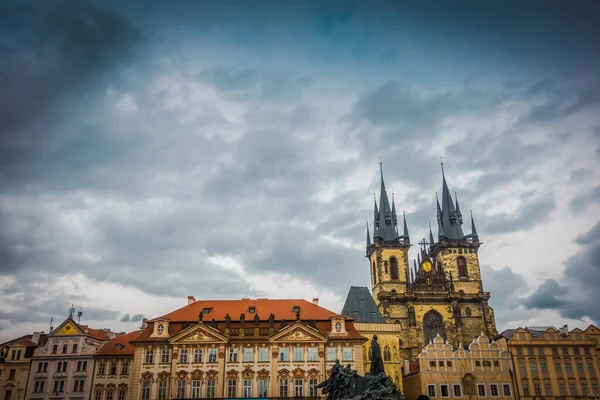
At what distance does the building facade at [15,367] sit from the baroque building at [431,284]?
1867 inches

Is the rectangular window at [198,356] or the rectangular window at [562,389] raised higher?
the rectangular window at [198,356]

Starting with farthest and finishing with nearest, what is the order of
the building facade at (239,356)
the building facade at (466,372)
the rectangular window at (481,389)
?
the building facade at (466,372) < the rectangular window at (481,389) < the building facade at (239,356)

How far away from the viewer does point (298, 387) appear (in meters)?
48.3

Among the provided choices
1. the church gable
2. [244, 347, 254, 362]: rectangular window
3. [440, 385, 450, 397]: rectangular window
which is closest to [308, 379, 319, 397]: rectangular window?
[244, 347, 254, 362]: rectangular window

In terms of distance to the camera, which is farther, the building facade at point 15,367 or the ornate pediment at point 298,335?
the building facade at point 15,367

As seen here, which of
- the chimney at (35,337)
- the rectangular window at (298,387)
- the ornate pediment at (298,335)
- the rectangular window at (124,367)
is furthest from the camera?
the chimney at (35,337)

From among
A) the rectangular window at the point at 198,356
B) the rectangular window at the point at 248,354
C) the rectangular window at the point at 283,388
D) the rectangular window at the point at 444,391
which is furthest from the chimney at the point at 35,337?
the rectangular window at the point at 444,391

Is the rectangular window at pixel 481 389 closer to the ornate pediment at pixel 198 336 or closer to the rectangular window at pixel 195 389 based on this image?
the ornate pediment at pixel 198 336

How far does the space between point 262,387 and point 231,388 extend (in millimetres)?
2980

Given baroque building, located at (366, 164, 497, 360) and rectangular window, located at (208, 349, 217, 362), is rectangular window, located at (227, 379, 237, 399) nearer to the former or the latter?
rectangular window, located at (208, 349, 217, 362)

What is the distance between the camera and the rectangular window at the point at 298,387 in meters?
48.0

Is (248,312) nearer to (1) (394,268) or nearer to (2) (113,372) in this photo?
(2) (113,372)

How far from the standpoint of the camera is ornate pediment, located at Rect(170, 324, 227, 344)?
49.8m

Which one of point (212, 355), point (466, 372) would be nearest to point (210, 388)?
point (212, 355)
